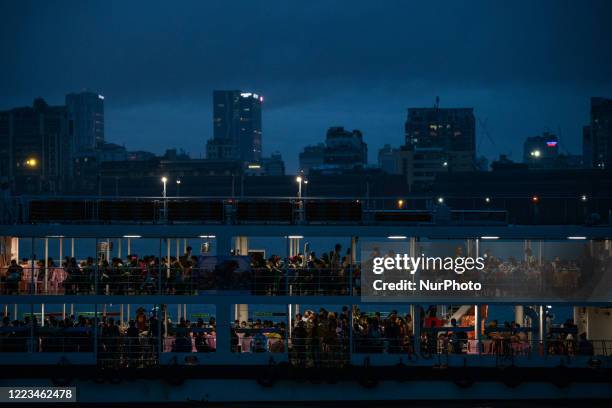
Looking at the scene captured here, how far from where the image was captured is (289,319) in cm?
2306

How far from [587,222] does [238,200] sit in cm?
873

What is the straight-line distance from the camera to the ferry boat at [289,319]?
73.4ft

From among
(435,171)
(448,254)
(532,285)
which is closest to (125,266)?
(448,254)

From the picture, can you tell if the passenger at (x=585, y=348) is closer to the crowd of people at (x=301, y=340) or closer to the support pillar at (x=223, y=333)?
the crowd of people at (x=301, y=340)

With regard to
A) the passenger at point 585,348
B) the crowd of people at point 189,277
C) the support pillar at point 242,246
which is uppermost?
the support pillar at point 242,246

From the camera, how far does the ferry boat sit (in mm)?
22375

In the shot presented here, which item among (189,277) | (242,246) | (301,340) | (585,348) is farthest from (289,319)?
(585,348)

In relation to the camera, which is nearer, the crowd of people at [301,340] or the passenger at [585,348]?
the crowd of people at [301,340]

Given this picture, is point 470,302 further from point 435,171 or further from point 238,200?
point 435,171

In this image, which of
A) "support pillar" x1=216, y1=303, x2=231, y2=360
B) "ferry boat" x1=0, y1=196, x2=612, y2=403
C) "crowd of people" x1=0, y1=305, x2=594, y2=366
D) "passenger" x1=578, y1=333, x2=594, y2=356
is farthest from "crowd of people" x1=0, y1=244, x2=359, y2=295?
"passenger" x1=578, y1=333, x2=594, y2=356

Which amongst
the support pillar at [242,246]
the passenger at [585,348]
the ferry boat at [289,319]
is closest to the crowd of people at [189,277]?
the ferry boat at [289,319]

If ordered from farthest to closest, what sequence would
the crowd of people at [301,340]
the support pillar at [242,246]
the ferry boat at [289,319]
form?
1. the support pillar at [242,246]
2. the crowd of people at [301,340]
3. the ferry boat at [289,319]

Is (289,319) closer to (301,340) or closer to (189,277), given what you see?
(301,340)

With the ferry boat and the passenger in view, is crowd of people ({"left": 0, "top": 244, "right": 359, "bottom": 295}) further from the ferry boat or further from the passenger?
the passenger
